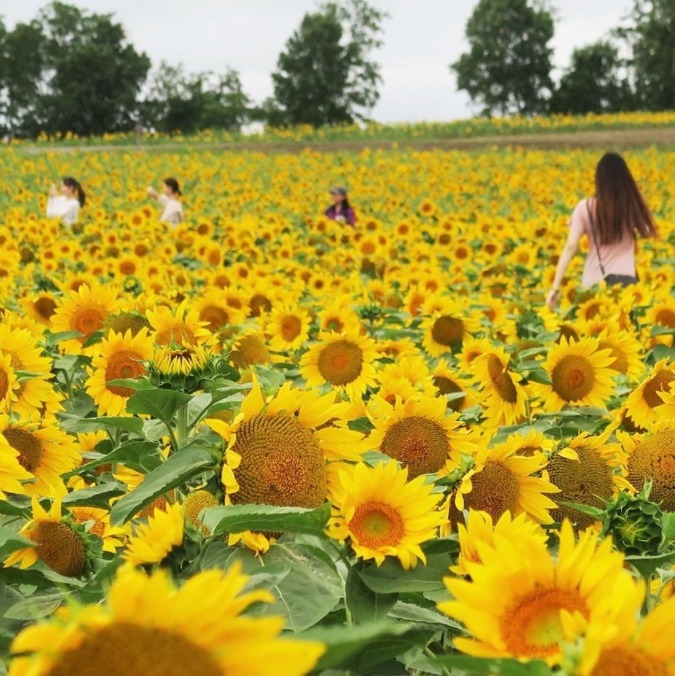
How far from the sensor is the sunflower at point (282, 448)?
1.34 m

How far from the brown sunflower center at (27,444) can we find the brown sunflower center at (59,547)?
0.44 m

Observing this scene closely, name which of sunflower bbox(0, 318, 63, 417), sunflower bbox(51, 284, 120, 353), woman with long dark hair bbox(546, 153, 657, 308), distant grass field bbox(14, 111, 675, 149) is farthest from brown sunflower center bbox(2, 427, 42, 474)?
distant grass field bbox(14, 111, 675, 149)

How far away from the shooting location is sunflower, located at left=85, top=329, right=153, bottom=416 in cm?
229

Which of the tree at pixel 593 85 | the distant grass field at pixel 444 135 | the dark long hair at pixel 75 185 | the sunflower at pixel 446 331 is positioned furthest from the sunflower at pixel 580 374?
the tree at pixel 593 85

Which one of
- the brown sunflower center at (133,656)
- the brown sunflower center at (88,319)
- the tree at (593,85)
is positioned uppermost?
the tree at (593,85)

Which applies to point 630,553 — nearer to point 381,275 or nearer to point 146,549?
point 146,549

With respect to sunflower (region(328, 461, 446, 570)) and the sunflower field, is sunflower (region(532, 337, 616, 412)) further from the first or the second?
sunflower (region(328, 461, 446, 570))

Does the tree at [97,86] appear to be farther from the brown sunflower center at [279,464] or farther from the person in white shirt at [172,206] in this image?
the brown sunflower center at [279,464]

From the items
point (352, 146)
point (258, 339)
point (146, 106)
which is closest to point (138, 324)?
point (258, 339)

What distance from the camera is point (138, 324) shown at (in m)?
2.63

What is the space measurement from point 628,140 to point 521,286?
2242cm

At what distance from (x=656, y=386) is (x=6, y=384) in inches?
60.9

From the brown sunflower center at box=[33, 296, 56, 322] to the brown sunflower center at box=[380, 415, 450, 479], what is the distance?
2.19m

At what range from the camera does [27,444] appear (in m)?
1.91
